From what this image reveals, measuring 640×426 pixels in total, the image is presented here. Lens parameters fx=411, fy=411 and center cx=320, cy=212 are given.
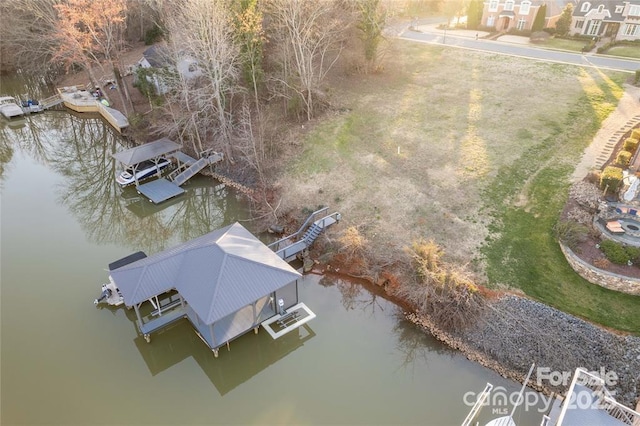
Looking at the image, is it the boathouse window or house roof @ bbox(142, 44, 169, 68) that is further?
the boathouse window

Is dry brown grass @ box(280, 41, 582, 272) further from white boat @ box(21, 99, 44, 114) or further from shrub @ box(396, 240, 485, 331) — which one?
white boat @ box(21, 99, 44, 114)

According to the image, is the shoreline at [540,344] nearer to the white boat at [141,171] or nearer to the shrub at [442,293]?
the shrub at [442,293]

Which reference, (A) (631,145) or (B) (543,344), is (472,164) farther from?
(B) (543,344)

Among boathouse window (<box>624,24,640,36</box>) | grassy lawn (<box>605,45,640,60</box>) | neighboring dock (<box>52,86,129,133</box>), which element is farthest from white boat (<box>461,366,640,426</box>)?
boathouse window (<box>624,24,640,36</box>)

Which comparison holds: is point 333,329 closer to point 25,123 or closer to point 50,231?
point 50,231

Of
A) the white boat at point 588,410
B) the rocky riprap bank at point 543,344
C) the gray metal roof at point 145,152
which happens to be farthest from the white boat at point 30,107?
the white boat at point 588,410

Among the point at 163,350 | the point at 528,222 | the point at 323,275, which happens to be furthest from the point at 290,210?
the point at 528,222

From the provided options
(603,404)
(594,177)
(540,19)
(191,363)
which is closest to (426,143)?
(594,177)
